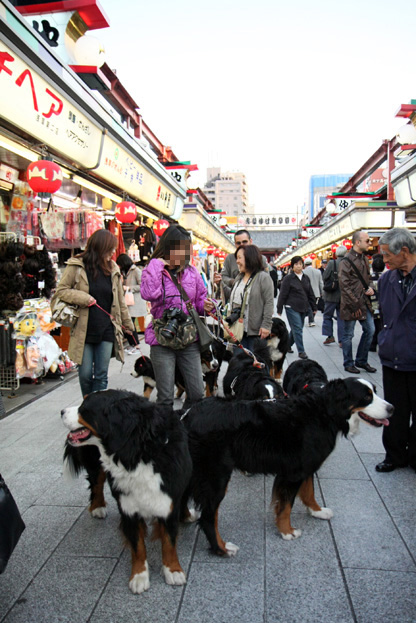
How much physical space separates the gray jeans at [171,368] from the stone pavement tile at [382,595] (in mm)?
1747

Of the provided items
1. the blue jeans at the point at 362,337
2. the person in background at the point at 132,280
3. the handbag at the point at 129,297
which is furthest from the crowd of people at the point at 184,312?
the person in background at the point at 132,280

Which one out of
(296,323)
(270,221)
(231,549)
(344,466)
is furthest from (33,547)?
(270,221)

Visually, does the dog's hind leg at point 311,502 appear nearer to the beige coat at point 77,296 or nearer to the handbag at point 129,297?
the beige coat at point 77,296

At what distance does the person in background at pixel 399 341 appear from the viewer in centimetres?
317

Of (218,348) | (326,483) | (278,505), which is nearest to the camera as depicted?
(278,505)

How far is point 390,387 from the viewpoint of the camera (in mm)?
3393

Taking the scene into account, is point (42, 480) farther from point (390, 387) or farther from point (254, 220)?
point (254, 220)

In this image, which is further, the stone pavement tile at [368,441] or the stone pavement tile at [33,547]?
the stone pavement tile at [368,441]

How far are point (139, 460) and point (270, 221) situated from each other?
68.9 m

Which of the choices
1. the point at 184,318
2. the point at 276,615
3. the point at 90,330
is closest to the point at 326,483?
the point at 276,615

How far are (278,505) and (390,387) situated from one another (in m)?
1.46

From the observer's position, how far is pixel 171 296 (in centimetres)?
339

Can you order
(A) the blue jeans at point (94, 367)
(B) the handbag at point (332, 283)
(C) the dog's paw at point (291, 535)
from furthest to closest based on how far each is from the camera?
(B) the handbag at point (332, 283) → (A) the blue jeans at point (94, 367) → (C) the dog's paw at point (291, 535)

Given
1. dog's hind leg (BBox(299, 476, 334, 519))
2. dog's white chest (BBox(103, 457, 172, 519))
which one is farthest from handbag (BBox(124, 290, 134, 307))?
dog's white chest (BBox(103, 457, 172, 519))
